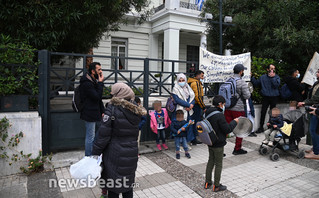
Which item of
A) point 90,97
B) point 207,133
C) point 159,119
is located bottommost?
point 159,119

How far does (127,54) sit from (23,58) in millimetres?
12497

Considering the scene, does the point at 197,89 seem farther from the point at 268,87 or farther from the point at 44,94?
the point at 44,94

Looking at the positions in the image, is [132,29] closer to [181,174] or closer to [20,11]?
[20,11]

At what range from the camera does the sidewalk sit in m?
3.92

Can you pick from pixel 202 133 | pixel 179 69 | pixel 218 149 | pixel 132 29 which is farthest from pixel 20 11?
pixel 179 69

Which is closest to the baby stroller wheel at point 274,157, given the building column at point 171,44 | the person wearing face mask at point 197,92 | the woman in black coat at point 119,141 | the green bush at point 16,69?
the person wearing face mask at point 197,92

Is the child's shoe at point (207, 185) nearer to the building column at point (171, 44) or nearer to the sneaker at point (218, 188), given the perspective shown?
the sneaker at point (218, 188)

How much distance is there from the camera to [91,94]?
14.3 ft

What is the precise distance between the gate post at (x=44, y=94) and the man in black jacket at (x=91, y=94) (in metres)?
0.93

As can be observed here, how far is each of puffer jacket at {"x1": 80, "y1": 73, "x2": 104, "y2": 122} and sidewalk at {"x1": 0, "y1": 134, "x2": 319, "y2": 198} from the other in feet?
3.99

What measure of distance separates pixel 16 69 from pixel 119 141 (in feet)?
9.78

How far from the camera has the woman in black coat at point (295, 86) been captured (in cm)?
702

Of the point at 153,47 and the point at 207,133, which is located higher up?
the point at 153,47

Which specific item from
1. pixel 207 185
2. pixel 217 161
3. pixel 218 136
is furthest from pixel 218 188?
pixel 218 136
